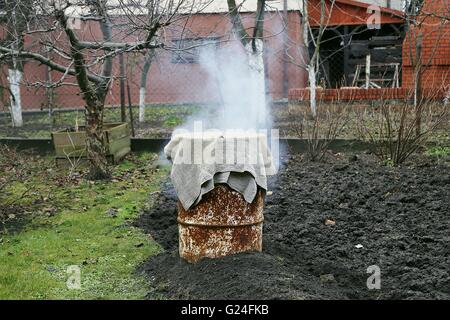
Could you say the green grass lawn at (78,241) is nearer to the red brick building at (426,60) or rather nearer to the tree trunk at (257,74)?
the tree trunk at (257,74)

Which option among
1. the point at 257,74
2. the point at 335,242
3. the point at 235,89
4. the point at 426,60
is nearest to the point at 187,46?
the point at 257,74

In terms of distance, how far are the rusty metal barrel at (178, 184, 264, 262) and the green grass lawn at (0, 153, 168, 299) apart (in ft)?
1.68

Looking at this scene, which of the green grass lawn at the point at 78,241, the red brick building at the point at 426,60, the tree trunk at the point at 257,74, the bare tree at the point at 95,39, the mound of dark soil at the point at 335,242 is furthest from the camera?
the red brick building at the point at 426,60

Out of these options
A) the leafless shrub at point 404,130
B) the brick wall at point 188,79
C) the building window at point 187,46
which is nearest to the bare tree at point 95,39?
the building window at point 187,46

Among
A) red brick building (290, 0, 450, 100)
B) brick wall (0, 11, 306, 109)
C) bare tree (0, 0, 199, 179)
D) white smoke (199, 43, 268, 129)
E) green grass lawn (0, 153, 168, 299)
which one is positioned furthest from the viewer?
brick wall (0, 11, 306, 109)

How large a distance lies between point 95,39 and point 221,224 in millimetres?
3509

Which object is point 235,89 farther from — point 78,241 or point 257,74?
point 78,241

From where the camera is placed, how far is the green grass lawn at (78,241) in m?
4.55

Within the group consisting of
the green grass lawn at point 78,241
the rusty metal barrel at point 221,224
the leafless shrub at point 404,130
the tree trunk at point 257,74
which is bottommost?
the green grass lawn at point 78,241

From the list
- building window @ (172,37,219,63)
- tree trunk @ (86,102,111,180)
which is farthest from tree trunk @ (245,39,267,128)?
tree trunk @ (86,102,111,180)

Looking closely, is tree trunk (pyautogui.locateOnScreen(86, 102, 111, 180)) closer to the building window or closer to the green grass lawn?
the green grass lawn

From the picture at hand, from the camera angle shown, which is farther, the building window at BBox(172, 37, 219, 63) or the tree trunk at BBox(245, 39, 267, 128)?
the tree trunk at BBox(245, 39, 267, 128)

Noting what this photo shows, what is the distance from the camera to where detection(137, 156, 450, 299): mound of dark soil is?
13.6ft
